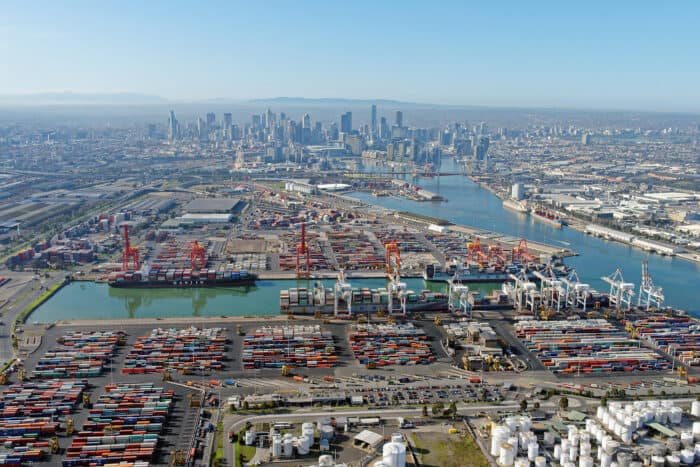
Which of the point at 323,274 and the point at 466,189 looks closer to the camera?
the point at 323,274

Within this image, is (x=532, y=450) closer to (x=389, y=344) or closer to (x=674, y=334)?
(x=389, y=344)

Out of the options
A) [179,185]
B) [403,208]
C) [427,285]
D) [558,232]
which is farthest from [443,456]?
[179,185]

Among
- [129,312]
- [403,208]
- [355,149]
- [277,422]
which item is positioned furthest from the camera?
[355,149]

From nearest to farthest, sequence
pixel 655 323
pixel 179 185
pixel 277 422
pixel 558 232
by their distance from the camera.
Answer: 1. pixel 277 422
2. pixel 655 323
3. pixel 558 232
4. pixel 179 185

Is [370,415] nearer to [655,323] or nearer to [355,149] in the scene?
[655,323]

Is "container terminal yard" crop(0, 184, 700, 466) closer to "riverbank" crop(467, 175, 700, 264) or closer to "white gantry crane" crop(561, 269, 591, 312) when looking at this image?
"white gantry crane" crop(561, 269, 591, 312)

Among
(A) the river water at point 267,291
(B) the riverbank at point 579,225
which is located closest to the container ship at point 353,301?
(A) the river water at point 267,291
